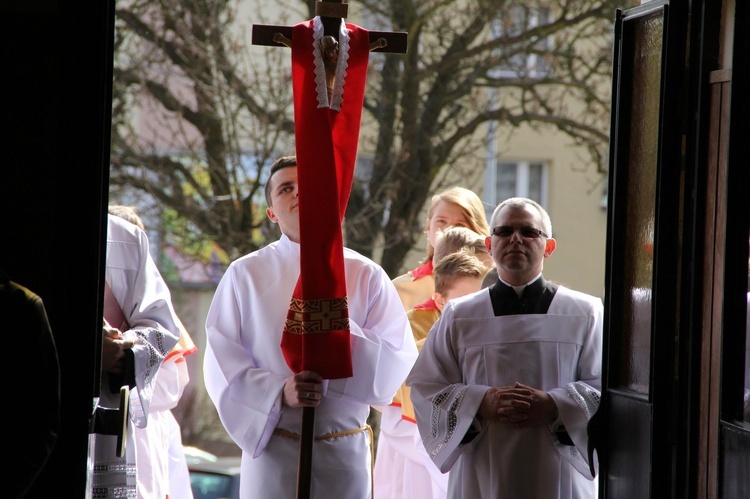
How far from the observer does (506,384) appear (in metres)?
3.87

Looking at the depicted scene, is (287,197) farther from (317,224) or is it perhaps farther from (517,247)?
(517,247)

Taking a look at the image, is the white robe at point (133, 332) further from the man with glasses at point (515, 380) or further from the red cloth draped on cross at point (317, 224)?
the man with glasses at point (515, 380)

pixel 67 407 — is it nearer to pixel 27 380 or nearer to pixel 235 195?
pixel 27 380

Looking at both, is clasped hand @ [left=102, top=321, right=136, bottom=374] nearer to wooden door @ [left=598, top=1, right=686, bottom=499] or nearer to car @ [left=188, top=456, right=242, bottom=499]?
wooden door @ [left=598, top=1, right=686, bottom=499]

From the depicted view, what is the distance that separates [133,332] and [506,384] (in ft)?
4.65

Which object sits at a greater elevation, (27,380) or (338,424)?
(27,380)

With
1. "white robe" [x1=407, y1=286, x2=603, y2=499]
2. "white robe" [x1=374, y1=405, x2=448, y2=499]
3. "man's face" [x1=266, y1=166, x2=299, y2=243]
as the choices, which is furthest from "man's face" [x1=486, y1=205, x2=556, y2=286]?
"white robe" [x1=374, y1=405, x2=448, y2=499]

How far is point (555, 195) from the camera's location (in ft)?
41.4

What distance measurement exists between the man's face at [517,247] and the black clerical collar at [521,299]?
4 centimetres

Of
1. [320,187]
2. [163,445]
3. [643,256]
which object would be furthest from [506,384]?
[163,445]

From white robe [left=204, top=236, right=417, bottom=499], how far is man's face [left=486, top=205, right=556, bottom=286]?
493mm

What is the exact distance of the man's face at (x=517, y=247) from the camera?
154 inches

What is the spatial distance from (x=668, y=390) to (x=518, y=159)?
368 inches

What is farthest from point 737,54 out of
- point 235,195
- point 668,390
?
point 235,195
